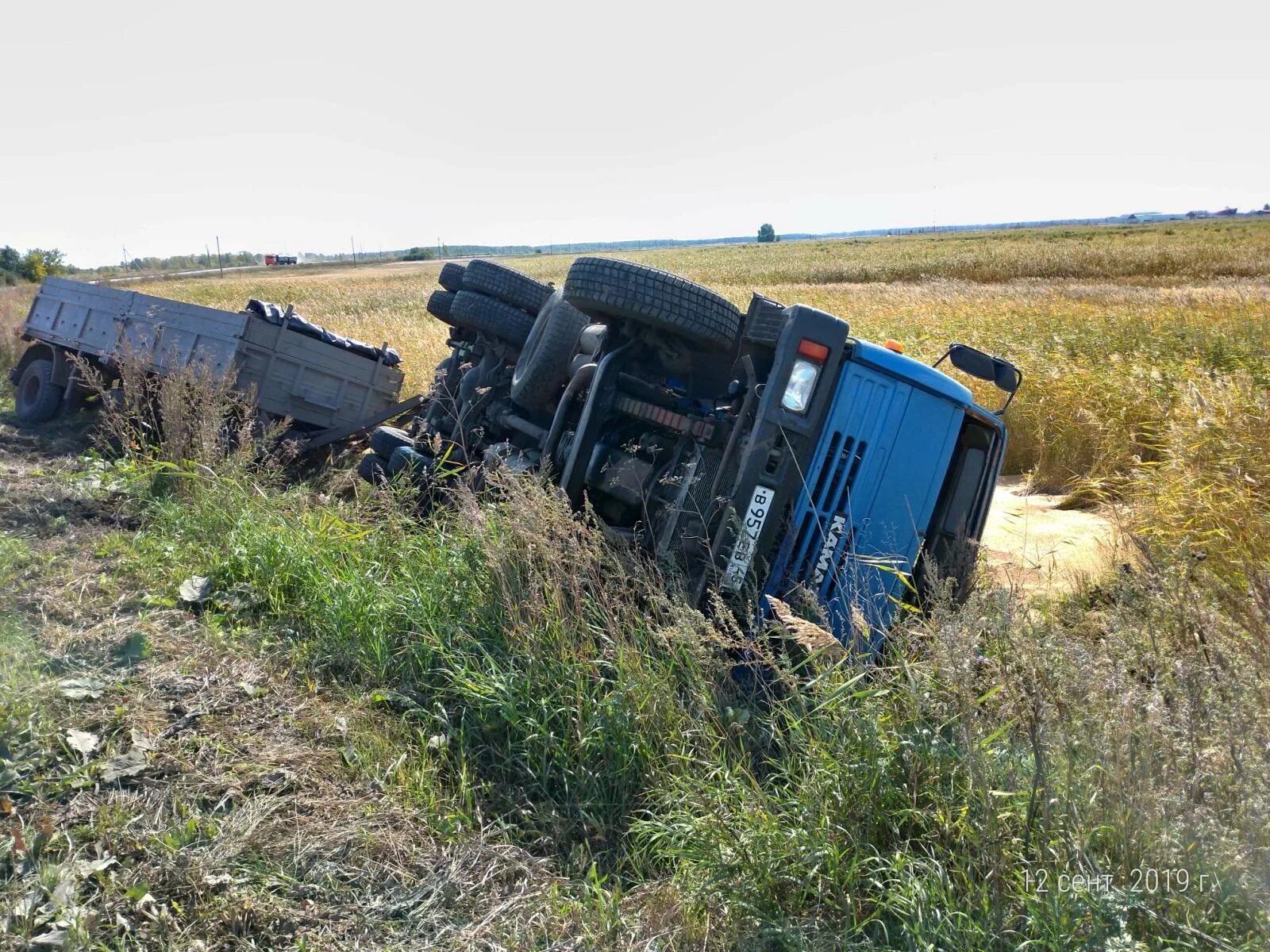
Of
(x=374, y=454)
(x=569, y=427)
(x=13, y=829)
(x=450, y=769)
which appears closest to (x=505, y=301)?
(x=374, y=454)

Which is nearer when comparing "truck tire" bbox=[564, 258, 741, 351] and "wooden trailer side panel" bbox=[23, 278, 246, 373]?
"truck tire" bbox=[564, 258, 741, 351]

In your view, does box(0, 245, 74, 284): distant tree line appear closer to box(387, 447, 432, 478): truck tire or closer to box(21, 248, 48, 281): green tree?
box(21, 248, 48, 281): green tree

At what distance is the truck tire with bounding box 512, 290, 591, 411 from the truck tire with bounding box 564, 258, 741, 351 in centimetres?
119

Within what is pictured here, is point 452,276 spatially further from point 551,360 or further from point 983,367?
point 983,367

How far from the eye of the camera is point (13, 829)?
279 centimetres

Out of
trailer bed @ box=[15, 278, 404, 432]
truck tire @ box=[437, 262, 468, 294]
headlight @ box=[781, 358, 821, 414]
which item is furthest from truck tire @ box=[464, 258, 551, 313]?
Result: headlight @ box=[781, 358, 821, 414]

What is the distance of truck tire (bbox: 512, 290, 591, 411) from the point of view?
5930 mm

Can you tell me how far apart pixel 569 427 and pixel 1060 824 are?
3545mm

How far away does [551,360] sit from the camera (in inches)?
235

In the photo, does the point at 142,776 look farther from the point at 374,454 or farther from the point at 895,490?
the point at 374,454

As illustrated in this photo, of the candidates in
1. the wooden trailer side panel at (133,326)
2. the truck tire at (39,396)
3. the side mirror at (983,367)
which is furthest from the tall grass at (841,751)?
the truck tire at (39,396)

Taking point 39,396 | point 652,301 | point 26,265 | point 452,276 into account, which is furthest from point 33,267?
point 652,301

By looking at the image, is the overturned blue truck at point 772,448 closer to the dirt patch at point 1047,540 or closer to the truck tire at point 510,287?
the dirt patch at point 1047,540

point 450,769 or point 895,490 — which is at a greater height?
point 895,490
